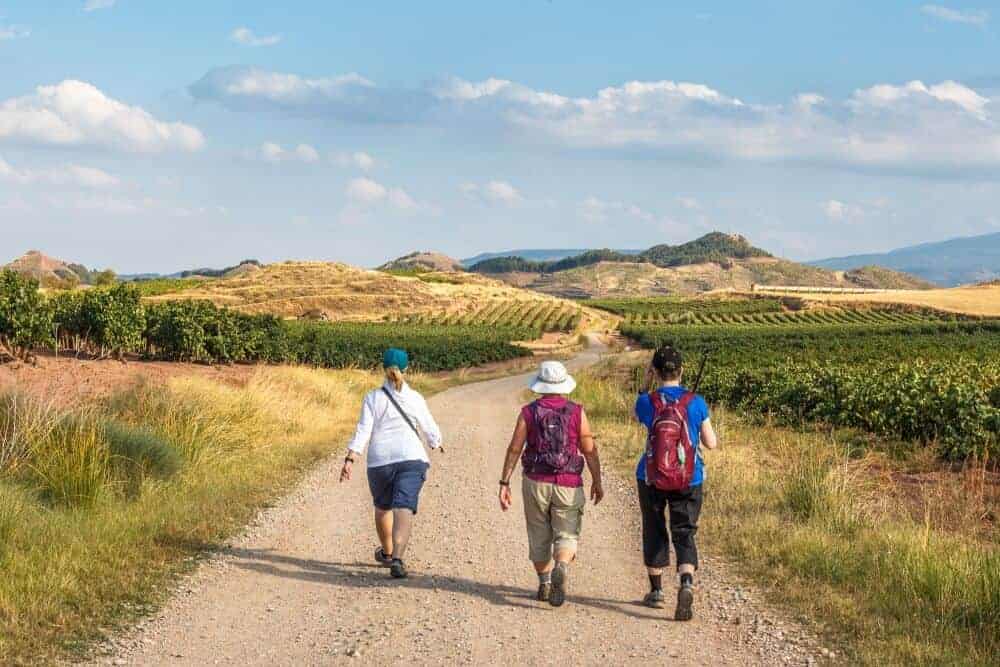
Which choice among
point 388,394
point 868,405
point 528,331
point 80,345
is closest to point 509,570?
point 388,394

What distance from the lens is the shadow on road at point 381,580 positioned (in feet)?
26.2

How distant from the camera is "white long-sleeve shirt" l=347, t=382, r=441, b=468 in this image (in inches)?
355

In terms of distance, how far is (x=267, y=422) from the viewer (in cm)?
1802

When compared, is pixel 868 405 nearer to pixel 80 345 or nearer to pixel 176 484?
pixel 176 484

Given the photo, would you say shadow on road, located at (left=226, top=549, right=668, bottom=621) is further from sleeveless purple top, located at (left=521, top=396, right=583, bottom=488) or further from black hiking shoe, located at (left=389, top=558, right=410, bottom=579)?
sleeveless purple top, located at (left=521, top=396, right=583, bottom=488)

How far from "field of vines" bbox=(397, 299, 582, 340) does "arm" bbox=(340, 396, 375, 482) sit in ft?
283

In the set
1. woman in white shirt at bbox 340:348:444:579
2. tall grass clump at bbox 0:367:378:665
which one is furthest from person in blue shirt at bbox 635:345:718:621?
tall grass clump at bbox 0:367:378:665

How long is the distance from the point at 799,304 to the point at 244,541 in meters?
133

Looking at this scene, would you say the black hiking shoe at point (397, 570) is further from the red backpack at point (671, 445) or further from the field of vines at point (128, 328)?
the field of vines at point (128, 328)

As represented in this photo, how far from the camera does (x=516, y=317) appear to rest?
11819cm

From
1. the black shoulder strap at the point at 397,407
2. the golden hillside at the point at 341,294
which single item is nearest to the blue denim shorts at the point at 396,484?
the black shoulder strap at the point at 397,407

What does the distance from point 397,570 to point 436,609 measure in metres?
1.00

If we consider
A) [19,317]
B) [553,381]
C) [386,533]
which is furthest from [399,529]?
[19,317]

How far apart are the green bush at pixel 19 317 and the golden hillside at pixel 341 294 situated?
91.5 meters
